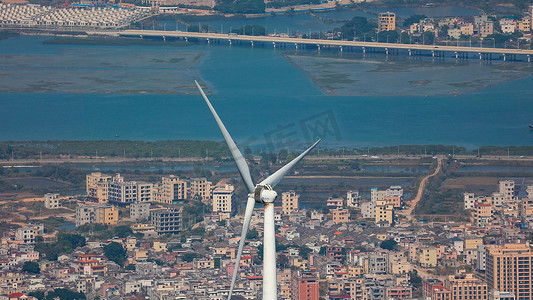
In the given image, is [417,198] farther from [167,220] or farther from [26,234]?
[26,234]

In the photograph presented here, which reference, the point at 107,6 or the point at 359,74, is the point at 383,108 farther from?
the point at 107,6

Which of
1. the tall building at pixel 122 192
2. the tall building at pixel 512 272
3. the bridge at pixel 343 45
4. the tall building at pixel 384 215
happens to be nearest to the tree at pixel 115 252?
the tall building at pixel 384 215

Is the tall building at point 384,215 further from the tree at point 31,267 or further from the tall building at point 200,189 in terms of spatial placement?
the tree at point 31,267

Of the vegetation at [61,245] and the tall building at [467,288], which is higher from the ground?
the tall building at [467,288]

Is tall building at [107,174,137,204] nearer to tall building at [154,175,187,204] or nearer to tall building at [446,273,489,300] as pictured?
tall building at [154,175,187,204]

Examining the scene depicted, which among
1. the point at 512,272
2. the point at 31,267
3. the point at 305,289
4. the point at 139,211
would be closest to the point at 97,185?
the point at 139,211
